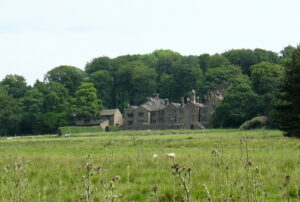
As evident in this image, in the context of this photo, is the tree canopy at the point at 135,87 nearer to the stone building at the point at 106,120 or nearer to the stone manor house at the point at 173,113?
the stone building at the point at 106,120

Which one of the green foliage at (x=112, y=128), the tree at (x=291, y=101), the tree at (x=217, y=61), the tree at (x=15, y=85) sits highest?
the tree at (x=217, y=61)

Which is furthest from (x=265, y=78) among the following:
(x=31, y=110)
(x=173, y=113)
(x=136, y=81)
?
(x=31, y=110)

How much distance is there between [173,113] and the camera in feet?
394

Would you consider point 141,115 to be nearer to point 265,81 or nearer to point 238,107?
point 238,107

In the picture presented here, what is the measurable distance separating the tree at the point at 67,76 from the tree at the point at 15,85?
7.96 meters

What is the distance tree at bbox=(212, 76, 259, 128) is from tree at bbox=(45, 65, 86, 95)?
2284 inches

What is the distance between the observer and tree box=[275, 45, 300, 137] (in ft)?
134

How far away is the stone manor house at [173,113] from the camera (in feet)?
369

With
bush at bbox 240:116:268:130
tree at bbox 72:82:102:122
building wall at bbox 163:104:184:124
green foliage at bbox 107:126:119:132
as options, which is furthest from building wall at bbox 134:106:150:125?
bush at bbox 240:116:268:130

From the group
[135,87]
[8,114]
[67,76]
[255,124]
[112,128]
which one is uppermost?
[67,76]

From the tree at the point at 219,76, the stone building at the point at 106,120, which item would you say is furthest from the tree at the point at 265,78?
the stone building at the point at 106,120

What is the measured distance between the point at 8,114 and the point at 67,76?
27.5 meters

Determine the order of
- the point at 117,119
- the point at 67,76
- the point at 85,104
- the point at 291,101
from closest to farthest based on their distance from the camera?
the point at 291,101, the point at 85,104, the point at 117,119, the point at 67,76

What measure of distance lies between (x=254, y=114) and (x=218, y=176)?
79.8 metres
